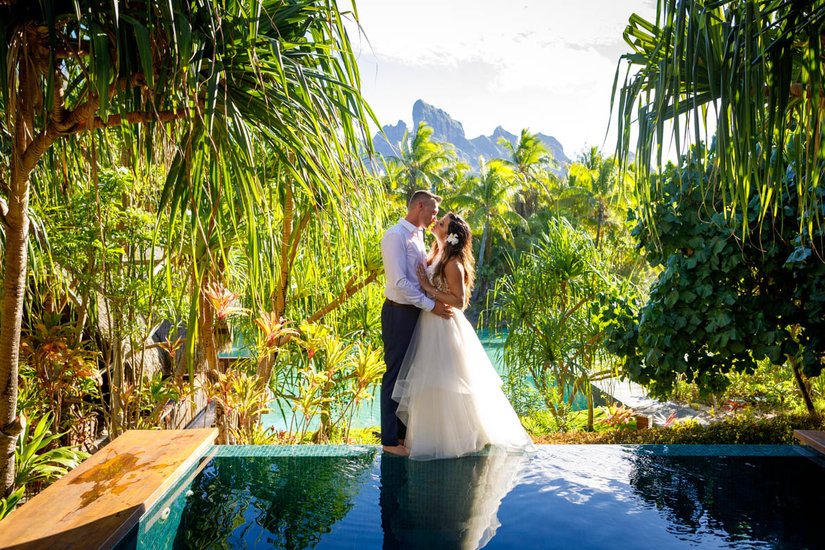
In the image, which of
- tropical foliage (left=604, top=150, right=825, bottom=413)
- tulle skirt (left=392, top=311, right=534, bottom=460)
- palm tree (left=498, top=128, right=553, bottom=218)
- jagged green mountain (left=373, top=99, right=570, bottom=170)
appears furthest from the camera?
jagged green mountain (left=373, top=99, right=570, bottom=170)

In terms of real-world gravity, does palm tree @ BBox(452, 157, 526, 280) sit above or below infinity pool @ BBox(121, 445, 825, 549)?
above

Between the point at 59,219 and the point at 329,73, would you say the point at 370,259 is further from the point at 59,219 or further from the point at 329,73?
the point at 329,73

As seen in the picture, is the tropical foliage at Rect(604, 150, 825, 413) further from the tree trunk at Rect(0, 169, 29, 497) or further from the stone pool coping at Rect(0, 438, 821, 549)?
the tree trunk at Rect(0, 169, 29, 497)

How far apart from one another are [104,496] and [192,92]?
150cm

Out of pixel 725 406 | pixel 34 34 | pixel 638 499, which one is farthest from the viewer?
pixel 725 406

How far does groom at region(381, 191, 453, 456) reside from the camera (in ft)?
10.1

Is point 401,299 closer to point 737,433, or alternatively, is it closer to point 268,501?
point 268,501

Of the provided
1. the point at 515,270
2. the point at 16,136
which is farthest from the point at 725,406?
the point at 16,136

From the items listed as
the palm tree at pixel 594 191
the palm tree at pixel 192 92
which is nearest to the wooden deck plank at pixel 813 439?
the palm tree at pixel 192 92

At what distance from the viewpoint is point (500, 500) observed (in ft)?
7.67

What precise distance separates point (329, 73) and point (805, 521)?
2442 mm

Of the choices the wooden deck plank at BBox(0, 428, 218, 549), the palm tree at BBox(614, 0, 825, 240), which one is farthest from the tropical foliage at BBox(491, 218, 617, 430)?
the wooden deck plank at BBox(0, 428, 218, 549)

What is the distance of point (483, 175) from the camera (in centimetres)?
3219

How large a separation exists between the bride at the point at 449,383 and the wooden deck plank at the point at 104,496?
3.63 feet
